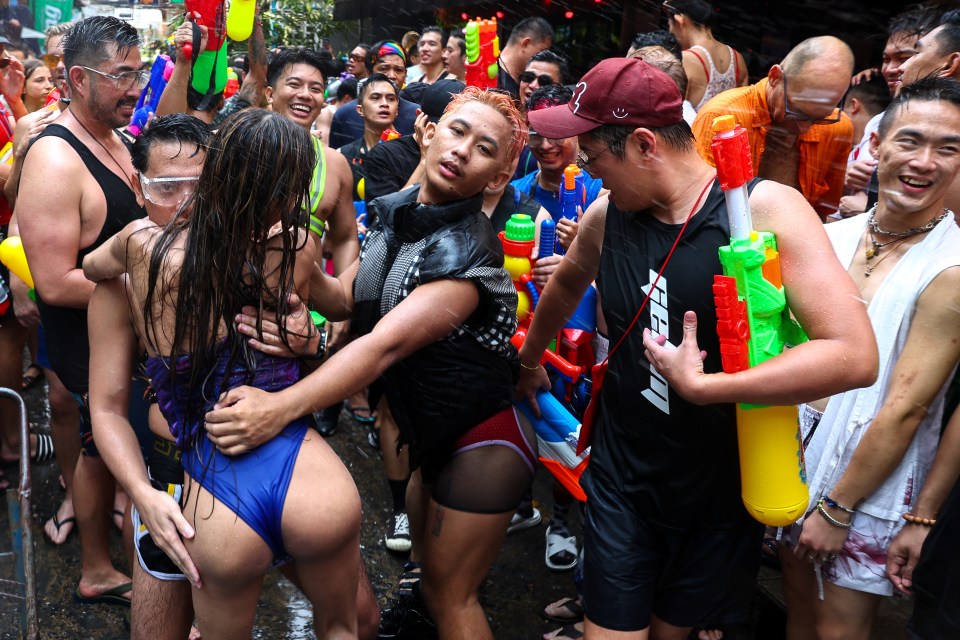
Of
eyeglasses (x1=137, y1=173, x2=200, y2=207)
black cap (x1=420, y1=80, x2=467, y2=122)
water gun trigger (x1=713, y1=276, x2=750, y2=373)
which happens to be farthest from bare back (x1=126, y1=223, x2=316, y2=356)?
black cap (x1=420, y1=80, x2=467, y2=122)

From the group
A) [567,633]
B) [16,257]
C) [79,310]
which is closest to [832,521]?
[567,633]

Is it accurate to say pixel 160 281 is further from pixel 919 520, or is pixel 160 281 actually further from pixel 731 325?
pixel 919 520

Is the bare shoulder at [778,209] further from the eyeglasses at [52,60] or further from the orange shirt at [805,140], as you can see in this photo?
the eyeglasses at [52,60]

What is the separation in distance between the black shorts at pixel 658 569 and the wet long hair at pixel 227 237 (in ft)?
3.92

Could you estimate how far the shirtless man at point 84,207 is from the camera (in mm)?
3268

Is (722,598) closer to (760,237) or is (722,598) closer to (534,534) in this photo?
(760,237)

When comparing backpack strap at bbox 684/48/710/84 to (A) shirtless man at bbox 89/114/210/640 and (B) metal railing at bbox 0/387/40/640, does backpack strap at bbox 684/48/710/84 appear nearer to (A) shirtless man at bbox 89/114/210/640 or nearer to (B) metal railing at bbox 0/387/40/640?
(A) shirtless man at bbox 89/114/210/640

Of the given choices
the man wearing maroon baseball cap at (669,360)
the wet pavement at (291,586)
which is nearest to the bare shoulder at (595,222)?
the man wearing maroon baseball cap at (669,360)

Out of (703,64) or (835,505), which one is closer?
(835,505)

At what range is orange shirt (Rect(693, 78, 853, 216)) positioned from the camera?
4.07 m

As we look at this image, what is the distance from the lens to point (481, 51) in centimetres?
410

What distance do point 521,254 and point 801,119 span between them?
163 cm

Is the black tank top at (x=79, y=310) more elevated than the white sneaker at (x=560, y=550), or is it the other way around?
the black tank top at (x=79, y=310)

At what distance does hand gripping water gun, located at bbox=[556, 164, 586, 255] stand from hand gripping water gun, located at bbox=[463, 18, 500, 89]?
25.0 inches
